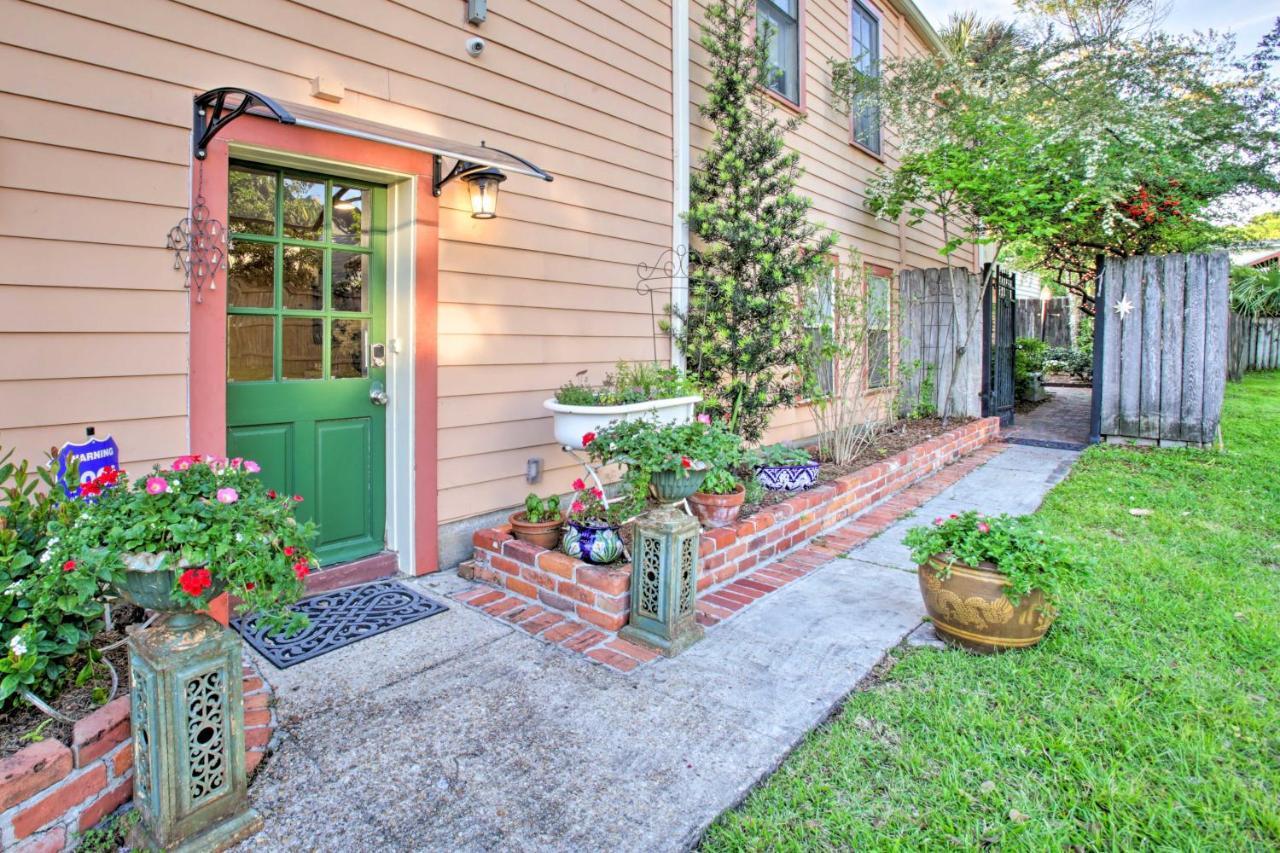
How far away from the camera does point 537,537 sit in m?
3.40

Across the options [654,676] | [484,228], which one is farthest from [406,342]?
[654,676]

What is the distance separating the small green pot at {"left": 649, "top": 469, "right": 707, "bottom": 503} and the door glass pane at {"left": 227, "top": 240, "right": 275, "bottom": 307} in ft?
6.29

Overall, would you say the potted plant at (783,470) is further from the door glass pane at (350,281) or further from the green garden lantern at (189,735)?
the green garden lantern at (189,735)

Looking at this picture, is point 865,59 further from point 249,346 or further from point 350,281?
point 249,346

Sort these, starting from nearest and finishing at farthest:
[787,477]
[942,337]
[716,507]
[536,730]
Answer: [536,730], [716,507], [787,477], [942,337]

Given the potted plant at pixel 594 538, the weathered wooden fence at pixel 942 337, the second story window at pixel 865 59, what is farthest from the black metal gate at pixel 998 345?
the potted plant at pixel 594 538

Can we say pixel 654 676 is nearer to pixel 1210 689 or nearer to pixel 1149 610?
pixel 1210 689

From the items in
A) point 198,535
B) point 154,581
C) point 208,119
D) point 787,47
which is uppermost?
point 787,47

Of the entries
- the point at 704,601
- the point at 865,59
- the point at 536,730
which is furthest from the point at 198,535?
the point at 865,59

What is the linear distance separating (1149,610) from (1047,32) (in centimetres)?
812

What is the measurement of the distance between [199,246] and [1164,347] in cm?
780

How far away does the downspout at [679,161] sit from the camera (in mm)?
4898

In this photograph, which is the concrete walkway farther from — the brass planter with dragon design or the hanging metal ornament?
the hanging metal ornament

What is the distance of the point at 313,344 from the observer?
3.23 m
